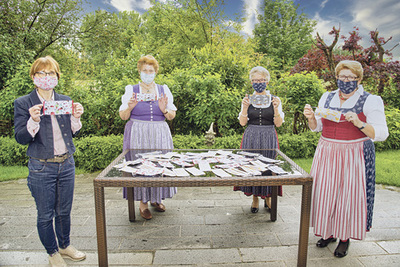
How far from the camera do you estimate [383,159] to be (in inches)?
259

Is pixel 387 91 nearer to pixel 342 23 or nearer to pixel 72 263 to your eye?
pixel 342 23

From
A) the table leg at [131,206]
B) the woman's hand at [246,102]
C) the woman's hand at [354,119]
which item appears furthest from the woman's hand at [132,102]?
the woman's hand at [354,119]

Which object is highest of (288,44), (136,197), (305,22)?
(305,22)

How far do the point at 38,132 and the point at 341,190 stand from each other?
9.51 ft

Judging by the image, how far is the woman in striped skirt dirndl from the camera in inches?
109

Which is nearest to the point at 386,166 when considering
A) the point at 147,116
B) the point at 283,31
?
the point at 147,116

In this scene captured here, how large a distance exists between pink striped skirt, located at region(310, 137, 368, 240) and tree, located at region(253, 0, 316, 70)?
23.4m

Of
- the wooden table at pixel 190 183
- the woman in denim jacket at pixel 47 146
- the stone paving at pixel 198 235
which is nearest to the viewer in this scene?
the wooden table at pixel 190 183

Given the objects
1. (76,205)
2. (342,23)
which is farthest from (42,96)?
(342,23)

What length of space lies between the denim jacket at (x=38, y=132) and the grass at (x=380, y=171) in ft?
11.6

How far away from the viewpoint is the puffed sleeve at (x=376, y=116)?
8.61 feet

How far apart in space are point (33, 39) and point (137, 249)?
866 cm

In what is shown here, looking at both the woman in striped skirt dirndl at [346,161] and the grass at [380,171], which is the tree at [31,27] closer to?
the grass at [380,171]

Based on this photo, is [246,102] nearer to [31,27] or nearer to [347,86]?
[347,86]
